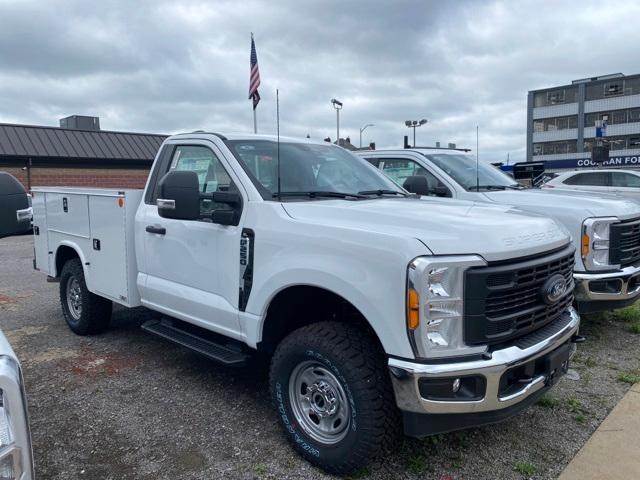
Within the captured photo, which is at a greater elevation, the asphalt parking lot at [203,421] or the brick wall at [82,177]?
the brick wall at [82,177]

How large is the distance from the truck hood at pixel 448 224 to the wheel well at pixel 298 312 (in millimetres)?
487

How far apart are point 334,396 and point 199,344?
1.39 metres

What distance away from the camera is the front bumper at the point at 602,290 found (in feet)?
→ 16.3

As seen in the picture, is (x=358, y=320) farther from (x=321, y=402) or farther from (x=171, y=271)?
(x=171, y=271)

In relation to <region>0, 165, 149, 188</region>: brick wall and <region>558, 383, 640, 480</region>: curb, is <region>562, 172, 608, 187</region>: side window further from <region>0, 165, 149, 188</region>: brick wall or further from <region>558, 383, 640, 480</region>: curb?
<region>0, 165, 149, 188</region>: brick wall

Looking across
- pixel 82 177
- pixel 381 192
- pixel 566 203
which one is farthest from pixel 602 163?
pixel 381 192

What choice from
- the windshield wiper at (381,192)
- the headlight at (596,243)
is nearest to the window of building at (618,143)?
the headlight at (596,243)

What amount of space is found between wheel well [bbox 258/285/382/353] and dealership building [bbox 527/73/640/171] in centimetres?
6817

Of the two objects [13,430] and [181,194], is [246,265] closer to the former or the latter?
[181,194]

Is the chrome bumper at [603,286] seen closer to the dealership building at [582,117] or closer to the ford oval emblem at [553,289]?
the ford oval emblem at [553,289]

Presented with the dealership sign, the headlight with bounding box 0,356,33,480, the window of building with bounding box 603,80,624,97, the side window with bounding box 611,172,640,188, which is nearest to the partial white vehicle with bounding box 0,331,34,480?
the headlight with bounding box 0,356,33,480

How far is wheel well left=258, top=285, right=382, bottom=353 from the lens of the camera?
10.9 feet

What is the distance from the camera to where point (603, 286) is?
5012 mm

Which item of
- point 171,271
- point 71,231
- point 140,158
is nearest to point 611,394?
point 171,271
